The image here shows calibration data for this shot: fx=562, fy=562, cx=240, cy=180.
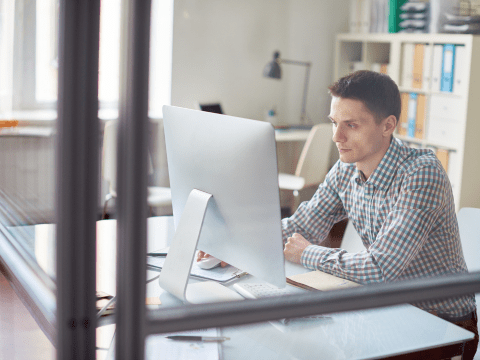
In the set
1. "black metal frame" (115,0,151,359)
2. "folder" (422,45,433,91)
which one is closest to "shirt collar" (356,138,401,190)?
"black metal frame" (115,0,151,359)

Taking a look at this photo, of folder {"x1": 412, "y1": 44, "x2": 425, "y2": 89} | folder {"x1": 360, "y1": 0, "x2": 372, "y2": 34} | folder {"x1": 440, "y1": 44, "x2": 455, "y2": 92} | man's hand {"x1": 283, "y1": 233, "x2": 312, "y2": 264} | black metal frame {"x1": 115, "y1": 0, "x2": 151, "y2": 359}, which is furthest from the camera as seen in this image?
folder {"x1": 360, "y1": 0, "x2": 372, "y2": 34}

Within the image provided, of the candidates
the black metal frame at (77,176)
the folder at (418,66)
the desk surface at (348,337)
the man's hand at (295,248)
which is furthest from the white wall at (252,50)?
the black metal frame at (77,176)

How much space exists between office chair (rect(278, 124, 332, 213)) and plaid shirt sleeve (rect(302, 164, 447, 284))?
218cm

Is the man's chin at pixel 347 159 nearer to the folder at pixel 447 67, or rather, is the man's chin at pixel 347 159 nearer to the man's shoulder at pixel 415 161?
the man's shoulder at pixel 415 161

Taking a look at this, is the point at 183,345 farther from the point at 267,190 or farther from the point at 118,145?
the point at 118,145

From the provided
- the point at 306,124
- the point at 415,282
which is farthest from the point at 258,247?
the point at 306,124

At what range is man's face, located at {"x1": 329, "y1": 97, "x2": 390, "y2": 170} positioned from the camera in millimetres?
1550

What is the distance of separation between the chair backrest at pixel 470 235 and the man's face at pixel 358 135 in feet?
1.01

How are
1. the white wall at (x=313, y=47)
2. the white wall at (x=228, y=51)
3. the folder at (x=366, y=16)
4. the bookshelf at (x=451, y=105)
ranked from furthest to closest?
the white wall at (x=313, y=47) < the folder at (x=366, y=16) < the white wall at (x=228, y=51) < the bookshelf at (x=451, y=105)

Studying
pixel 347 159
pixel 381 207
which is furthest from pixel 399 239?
pixel 347 159

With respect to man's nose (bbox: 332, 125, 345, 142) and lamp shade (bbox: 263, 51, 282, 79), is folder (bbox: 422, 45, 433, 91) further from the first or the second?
man's nose (bbox: 332, 125, 345, 142)

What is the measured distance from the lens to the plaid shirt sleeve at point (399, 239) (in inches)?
52.6

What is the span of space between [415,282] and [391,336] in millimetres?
675

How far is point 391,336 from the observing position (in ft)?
3.59
